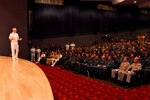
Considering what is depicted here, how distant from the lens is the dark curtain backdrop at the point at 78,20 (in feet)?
45.8

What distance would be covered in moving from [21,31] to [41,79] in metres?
5.59

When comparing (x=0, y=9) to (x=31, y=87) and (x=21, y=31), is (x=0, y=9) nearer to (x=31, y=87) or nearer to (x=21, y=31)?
(x=21, y=31)

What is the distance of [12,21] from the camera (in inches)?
360

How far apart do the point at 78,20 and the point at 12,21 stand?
708 centimetres

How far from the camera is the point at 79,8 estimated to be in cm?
1573

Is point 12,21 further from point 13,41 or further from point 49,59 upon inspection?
point 13,41

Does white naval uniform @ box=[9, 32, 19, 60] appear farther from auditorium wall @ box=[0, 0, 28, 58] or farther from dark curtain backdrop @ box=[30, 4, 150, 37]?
dark curtain backdrop @ box=[30, 4, 150, 37]

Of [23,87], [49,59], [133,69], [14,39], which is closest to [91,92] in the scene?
[133,69]

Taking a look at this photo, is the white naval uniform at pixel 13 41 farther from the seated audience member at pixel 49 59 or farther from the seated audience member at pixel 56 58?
the seated audience member at pixel 49 59

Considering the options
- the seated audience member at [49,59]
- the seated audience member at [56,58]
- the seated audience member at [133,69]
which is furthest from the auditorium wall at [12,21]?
the seated audience member at [133,69]

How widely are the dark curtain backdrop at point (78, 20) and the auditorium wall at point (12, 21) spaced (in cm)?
409

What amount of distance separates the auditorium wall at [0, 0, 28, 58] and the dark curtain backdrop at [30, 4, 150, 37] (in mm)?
4094

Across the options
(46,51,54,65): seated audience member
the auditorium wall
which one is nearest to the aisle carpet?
the auditorium wall

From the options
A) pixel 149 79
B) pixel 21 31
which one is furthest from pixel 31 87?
pixel 21 31
